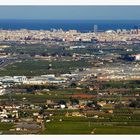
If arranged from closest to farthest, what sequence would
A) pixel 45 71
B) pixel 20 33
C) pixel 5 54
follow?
pixel 45 71
pixel 5 54
pixel 20 33

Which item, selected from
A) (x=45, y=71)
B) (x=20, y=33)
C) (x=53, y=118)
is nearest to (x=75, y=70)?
(x=45, y=71)

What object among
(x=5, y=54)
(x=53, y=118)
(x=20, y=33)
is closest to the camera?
(x=53, y=118)

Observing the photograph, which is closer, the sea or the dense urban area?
the dense urban area

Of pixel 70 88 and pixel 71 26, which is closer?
pixel 70 88

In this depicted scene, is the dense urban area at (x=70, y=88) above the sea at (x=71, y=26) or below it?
above

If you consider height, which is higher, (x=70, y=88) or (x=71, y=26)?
(x=70, y=88)

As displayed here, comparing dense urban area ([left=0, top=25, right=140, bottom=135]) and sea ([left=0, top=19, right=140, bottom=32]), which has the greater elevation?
dense urban area ([left=0, top=25, right=140, bottom=135])

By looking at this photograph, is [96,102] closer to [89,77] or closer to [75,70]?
[89,77]
